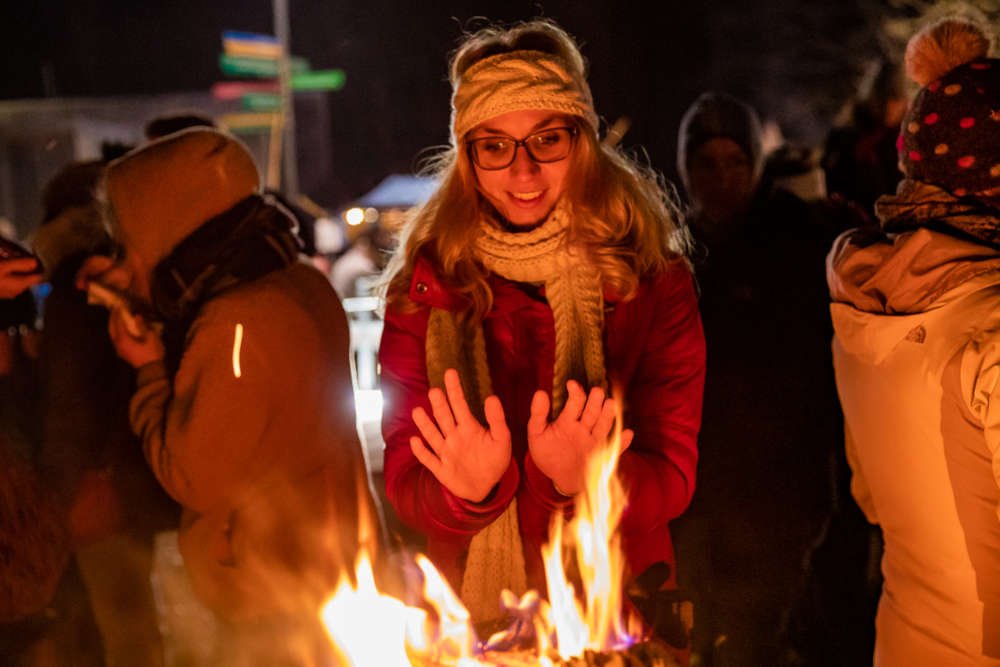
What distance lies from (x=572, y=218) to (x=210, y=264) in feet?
3.74

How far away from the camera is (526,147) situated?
2.62 meters

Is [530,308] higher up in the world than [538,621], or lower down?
higher up

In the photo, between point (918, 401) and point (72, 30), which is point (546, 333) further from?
point (72, 30)

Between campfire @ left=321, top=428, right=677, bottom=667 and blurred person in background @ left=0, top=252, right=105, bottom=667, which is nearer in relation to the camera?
campfire @ left=321, top=428, right=677, bottom=667

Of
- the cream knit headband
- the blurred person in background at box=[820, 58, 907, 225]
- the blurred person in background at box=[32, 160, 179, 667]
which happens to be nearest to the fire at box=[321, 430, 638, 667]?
the cream knit headband

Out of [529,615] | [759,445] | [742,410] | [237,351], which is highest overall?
[237,351]

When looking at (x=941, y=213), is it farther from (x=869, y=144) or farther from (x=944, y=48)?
(x=869, y=144)

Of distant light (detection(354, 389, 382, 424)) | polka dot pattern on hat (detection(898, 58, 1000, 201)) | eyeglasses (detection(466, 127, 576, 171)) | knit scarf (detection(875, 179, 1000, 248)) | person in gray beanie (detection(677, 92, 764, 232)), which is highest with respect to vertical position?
polka dot pattern on hat (detection(898, 58, 1000, 201))

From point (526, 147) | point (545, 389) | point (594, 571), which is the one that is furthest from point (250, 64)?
point (594, 571)

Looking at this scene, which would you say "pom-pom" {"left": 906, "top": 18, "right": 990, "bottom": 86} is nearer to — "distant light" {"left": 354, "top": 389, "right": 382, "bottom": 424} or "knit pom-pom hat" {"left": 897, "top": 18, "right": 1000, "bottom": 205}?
"knit pom-pom hat" {"left": 897, "top": 18, "right": 1000, "bottom": 205}

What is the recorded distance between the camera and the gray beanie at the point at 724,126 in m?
4.05

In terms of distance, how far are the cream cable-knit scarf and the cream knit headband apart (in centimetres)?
28

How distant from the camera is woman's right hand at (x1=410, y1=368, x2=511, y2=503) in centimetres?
210

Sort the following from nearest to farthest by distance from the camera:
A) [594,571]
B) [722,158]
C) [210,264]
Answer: [594,571] → [210,264] → [722,158]
